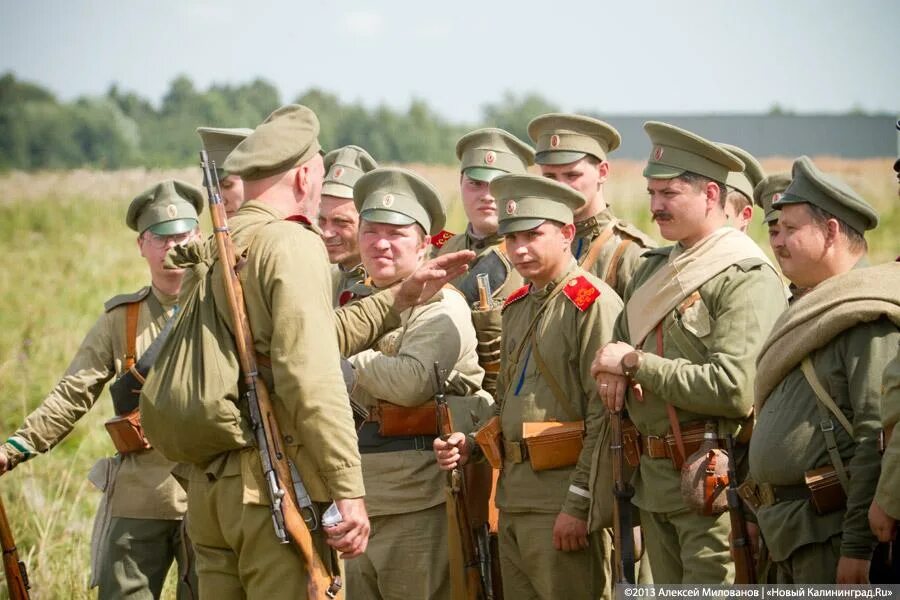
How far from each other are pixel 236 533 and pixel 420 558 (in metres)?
1.69

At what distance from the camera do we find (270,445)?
15.3ft

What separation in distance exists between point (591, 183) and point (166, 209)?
8.01 feet

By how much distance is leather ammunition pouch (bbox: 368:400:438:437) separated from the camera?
6.23 m

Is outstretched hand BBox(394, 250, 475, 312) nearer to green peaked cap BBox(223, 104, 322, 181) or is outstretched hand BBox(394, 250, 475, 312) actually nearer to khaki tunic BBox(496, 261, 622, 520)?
khaki tunic BBox(496, 261, 622, 520)

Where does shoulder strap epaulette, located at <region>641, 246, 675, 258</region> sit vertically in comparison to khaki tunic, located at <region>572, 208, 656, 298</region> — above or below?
above

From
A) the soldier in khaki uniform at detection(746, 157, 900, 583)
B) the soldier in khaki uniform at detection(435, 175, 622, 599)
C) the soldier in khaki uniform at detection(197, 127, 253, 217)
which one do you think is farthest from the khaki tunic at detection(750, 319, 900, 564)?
the soldier in khaki uniform at detection(197, 127, 253, 217)

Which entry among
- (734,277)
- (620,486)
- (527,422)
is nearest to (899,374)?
(734,277)

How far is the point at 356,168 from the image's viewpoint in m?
7.78

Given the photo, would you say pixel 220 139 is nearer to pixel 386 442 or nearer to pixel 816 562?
pixel 386 442

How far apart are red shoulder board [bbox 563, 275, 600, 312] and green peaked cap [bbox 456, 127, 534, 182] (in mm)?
1631

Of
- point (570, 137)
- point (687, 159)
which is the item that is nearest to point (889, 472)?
point (687, 159)

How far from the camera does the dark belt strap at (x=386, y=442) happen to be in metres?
6.29

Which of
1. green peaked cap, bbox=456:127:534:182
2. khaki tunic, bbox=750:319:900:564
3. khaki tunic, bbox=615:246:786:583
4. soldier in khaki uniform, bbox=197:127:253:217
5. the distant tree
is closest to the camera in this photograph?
khaki tunic, bbox=750:319:900:564

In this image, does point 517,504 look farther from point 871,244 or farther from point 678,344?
point 871,244
